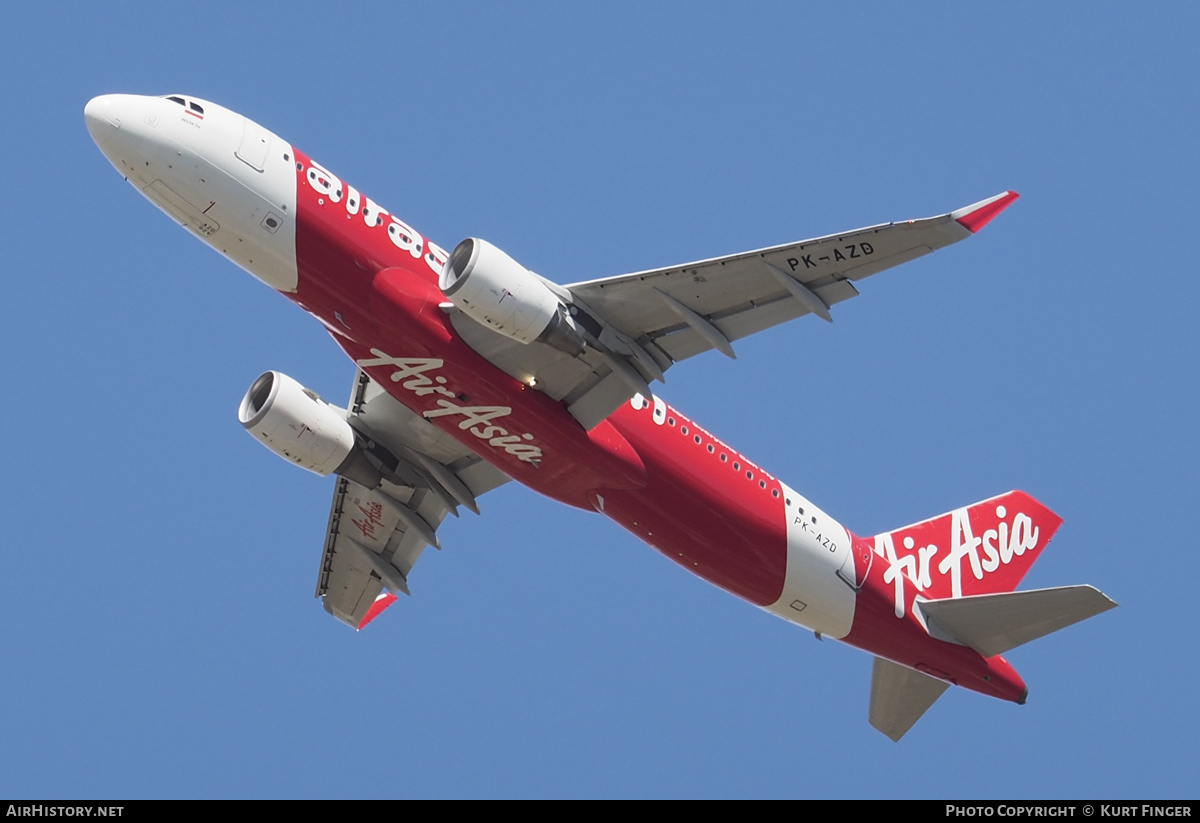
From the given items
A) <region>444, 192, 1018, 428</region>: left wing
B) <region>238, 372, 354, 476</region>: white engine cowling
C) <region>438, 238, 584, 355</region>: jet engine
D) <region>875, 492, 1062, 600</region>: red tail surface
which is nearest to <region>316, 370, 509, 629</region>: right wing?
→ <region>238, 372, 354, 476</region>: white engine cowling

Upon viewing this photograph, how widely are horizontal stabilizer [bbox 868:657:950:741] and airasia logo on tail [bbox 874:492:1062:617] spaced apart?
86.6 inches

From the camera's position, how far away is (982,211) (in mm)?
28031

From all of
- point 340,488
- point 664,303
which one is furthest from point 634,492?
point 340,488

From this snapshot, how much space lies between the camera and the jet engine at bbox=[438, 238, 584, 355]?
30.6m

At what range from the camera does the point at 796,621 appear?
37500mm

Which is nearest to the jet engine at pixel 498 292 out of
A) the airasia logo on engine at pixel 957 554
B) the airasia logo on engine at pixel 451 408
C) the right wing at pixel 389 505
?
the airasia logo on engine at pixel 451 408

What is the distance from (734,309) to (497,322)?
4679 mm

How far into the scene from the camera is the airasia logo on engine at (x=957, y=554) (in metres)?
38.6

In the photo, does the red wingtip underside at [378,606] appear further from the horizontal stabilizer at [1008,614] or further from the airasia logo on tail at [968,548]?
the horizontal stabilizer at [1008,614]

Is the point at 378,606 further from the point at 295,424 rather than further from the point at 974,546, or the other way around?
the point at 974,546
